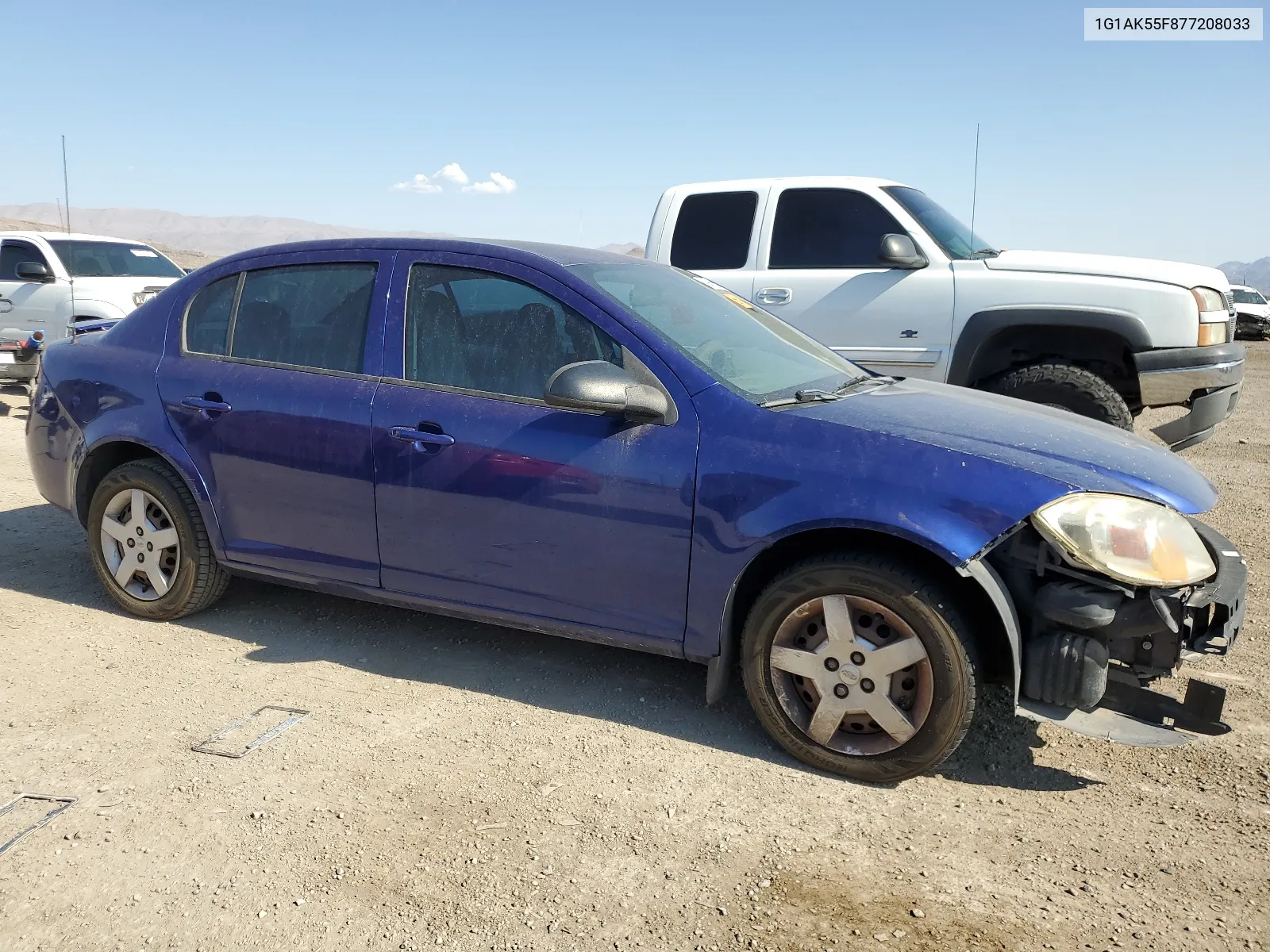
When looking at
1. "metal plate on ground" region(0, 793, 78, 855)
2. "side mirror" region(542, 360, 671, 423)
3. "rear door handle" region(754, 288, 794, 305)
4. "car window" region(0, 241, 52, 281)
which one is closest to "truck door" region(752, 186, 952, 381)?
"rear door handle" region(754, 288, 794, 305)

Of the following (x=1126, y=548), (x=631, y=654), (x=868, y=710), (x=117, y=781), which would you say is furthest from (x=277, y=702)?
(x=1126, y=548)

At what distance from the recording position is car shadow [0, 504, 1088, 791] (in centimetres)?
348

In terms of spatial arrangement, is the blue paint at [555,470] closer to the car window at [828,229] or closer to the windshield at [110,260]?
the car window at [828,229]

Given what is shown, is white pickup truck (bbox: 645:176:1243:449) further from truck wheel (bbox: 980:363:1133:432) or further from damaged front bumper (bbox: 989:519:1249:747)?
damaged front bumper (bbox: 989:519:1249:747)

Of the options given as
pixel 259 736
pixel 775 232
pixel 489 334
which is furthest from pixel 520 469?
pixel 775 232

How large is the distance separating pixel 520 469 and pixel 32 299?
10.9m

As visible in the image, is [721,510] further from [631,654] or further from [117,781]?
[117,781]

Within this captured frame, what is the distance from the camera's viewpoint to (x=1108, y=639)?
3080mm

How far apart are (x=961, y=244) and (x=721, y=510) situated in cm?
460

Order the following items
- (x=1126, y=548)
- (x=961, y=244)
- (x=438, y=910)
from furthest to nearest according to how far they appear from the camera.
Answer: (x=961, y=244) < (x=1126, y=548) < (x=438, y=910)

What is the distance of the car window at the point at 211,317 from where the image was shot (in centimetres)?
438

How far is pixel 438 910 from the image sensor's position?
8.49 ft

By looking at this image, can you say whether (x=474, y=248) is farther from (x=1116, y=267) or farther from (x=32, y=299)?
(x=32, y=299)

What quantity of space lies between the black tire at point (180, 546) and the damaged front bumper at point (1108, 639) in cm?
330
